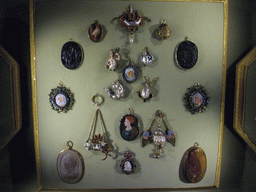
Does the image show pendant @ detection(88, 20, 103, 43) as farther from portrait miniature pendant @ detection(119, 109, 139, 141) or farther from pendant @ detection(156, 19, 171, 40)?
portrait miniature pendant @ detection(119, 109, 139, 141)

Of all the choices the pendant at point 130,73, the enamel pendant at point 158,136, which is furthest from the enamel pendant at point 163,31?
the enamel pendant at point 158,136

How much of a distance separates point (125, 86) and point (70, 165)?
0.85 m

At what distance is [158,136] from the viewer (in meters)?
1.06

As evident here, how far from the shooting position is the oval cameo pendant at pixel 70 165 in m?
1.12

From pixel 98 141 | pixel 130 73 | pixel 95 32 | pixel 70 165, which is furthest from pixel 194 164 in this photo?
pixel 95 32

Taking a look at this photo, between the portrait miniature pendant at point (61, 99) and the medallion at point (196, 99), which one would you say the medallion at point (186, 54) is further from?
the portrait miniature pendant at point (61, 99)

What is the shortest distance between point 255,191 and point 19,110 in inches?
86.8

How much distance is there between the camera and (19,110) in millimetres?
1090

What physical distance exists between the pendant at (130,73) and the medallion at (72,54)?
0.39m

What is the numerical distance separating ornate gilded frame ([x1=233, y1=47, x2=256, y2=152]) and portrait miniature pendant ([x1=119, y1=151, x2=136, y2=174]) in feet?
3.10

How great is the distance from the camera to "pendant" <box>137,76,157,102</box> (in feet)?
3.43

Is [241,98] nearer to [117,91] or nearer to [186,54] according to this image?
[186,54]

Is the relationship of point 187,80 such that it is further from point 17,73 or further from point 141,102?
point 17,73

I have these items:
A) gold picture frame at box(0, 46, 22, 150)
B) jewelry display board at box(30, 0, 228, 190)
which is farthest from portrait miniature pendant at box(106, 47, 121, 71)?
gold picture frame at box(0, 46, 22, 150)
